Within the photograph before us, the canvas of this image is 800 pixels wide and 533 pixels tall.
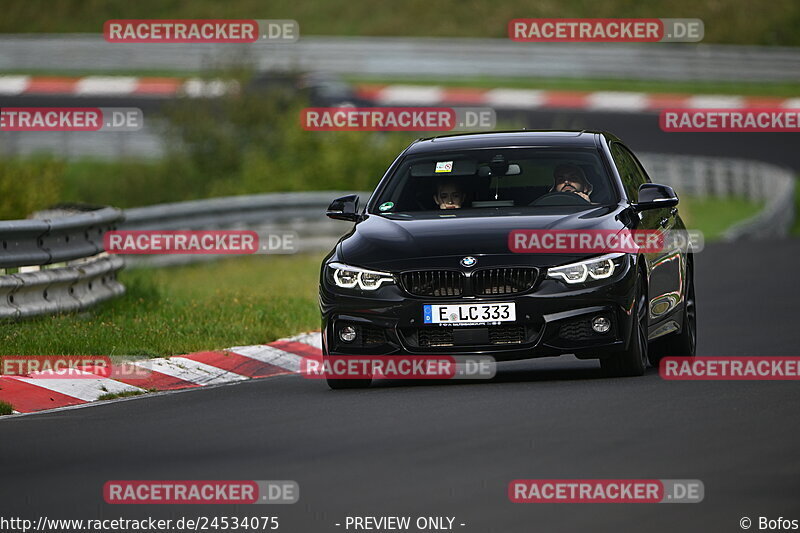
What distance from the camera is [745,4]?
54188mm

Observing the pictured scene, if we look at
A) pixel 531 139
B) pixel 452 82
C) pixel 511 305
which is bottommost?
pixel 511 305

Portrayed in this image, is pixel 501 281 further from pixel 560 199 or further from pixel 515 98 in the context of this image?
pixel 515 98

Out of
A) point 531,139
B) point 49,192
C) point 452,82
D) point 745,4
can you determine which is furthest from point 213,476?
point 745,4

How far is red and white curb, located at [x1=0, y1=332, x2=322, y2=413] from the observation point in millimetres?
11445

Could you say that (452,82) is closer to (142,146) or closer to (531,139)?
(142,146)

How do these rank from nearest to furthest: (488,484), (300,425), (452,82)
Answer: (488,484)
(300,425)
(452,82)

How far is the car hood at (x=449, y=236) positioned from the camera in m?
11.2

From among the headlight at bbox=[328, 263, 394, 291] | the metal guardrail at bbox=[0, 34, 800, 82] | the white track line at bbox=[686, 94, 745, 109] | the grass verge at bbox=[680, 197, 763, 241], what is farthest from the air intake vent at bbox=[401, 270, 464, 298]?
the metal guardrail at bbox=[0, 34, 800, 82]

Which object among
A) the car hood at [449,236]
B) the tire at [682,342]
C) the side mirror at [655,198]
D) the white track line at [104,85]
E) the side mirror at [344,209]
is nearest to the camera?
the car hood at [449,236]

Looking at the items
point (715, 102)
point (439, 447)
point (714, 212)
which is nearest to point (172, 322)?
point (439, 447)

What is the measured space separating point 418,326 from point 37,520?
4.23 metres

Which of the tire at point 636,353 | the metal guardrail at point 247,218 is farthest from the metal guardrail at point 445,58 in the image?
the tire at point 636,353

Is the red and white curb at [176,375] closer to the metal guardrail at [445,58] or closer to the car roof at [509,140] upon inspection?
the car roof at [509,140]

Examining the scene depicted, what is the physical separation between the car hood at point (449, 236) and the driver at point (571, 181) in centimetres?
36
